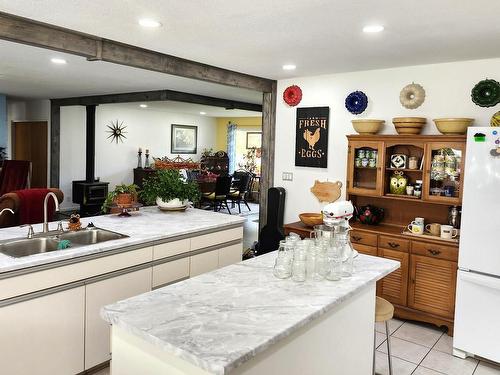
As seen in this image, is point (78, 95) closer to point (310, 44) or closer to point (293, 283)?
point (310, 44)

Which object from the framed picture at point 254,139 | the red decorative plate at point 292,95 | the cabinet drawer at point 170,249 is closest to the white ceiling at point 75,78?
the red decorative plate at point 292,95

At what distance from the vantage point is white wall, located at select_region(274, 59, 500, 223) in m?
3.88

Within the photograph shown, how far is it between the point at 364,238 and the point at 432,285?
0.73 m

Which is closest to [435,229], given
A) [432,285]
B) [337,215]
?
[432,285]

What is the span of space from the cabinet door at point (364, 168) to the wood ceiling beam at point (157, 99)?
3704mm

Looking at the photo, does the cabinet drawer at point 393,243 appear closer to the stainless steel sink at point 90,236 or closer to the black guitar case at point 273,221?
the black guitar case at point 273,221

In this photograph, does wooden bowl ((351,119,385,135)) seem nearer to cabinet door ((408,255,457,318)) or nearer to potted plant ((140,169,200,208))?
cabinet door ((408,255,457,318))

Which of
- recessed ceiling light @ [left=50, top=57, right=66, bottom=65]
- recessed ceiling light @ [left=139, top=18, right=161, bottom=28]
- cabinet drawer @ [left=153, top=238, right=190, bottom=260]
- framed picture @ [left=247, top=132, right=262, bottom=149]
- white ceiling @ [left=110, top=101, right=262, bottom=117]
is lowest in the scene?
cabinet drawer @ [left=153, top=238, right=190, bottom=260]

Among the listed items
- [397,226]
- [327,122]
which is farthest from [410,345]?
[327,122]

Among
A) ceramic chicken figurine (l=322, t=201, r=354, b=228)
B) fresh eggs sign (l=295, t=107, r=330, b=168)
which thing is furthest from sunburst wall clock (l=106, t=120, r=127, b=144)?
ceramic chicken figurine (l=322, t=201, r=354, b=228)

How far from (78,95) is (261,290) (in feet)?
24.7

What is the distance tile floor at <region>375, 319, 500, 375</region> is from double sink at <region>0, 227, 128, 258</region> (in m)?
2.22

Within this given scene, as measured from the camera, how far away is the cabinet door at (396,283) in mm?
3865

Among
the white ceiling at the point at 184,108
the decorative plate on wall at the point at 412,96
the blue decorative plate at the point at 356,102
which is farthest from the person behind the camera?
the white ceiling at the point at 184,108
